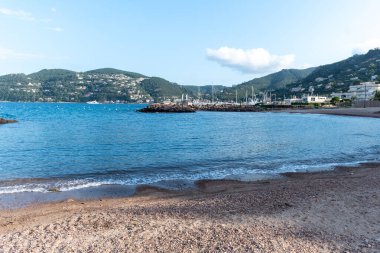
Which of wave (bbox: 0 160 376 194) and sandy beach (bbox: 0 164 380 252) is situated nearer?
sandy beach (bbox: 0 164 380 252)

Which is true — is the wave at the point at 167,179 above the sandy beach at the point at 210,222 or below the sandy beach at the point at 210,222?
below

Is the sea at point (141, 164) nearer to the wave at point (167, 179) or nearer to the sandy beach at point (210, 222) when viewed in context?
the wave at point (167, 179)

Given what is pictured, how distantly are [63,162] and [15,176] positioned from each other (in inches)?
144

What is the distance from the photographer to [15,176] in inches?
602

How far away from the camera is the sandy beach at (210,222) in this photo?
683cm

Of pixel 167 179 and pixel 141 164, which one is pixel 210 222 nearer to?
pixel 167 179

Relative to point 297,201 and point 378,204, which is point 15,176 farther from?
point 378,204

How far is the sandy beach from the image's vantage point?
22.4 ft

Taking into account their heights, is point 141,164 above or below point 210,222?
below

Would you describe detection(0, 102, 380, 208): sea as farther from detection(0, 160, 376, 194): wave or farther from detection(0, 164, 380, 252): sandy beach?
detection(0, 164, 380, 252): sandy beach

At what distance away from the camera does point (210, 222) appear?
27.2 feet

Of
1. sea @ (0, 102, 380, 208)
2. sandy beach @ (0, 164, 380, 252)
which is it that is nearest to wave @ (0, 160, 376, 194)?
sea @ (0, 102, 380, 208)

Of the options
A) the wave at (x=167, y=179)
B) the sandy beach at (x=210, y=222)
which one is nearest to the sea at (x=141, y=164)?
the wave at (x=167, y=179)

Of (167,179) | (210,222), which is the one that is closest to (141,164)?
(167,179)
